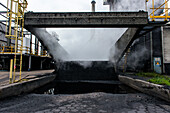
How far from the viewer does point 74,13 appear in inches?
264

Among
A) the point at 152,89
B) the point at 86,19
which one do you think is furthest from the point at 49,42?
the point at 152,89

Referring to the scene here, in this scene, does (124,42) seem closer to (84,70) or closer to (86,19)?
(86,19)

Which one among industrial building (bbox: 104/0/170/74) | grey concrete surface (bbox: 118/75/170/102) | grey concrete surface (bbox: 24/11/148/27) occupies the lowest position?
grey concrete surface (bbox: 118/75/170/102)

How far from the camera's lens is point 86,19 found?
6652mm

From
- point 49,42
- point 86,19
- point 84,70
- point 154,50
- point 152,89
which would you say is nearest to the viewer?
point 152,89

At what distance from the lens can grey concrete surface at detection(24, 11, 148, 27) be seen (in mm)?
6561

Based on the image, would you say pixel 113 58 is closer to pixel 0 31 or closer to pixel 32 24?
pixel 32 24

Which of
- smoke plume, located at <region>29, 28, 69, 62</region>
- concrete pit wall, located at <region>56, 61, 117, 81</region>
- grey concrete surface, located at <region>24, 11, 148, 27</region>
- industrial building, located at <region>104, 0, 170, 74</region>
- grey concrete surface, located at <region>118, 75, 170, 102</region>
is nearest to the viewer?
grey concrete surface, located at <region>118, 75, 170, 102</region>

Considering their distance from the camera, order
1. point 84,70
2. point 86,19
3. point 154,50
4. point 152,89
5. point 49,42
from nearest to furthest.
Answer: point 152,89, point 86,19, point 49,42, point 84,70, point 154,50

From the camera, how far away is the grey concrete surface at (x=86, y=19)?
6561 mm

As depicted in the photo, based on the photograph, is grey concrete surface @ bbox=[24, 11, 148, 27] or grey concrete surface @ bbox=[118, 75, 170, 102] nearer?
grey concrete surface @ bbox=[118, 75, 170, 102]

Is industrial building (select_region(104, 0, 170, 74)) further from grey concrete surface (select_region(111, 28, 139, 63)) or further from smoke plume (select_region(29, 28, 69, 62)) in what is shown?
smoke plume (select_region(29, 28, 69, 62))

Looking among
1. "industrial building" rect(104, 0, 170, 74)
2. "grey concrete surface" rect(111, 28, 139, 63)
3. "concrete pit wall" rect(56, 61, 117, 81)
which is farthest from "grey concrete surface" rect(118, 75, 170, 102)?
"industrial building" rect(104, 0, 170, 74)

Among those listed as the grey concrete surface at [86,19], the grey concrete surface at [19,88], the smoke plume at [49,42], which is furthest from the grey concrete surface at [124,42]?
the grey concrete surface at [19,88]
